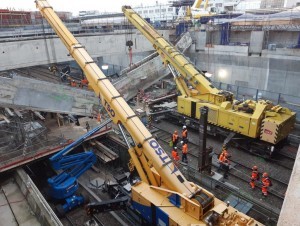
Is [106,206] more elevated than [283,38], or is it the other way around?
[283,38]

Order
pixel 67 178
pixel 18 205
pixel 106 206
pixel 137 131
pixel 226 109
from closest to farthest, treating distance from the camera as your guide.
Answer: pixel 137 131 < pixel 106 206 < pixel 18 205 < pixel 67 178 < pixel 226 109

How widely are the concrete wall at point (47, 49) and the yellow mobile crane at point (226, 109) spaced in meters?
5.36

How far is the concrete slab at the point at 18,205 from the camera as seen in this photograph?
31.7 ft

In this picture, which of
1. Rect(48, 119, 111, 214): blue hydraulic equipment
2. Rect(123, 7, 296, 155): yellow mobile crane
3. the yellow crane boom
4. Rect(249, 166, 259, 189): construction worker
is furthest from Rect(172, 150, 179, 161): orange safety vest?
the yellow crane boom

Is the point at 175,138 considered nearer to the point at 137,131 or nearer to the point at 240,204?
the point at 240,204

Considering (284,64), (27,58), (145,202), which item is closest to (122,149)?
(145,202)

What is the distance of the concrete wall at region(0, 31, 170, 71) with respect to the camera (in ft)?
60.7

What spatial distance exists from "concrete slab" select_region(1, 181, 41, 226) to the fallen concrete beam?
3879 mm

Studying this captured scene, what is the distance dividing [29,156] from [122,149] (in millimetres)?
5243

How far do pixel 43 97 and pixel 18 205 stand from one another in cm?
531

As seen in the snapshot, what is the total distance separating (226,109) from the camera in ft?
48.5

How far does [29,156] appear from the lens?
43.1ft

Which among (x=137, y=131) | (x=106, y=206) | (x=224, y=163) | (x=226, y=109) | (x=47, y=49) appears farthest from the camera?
(x=47, y=49)

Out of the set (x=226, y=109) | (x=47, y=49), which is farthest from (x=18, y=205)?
(x=47, y=49)
